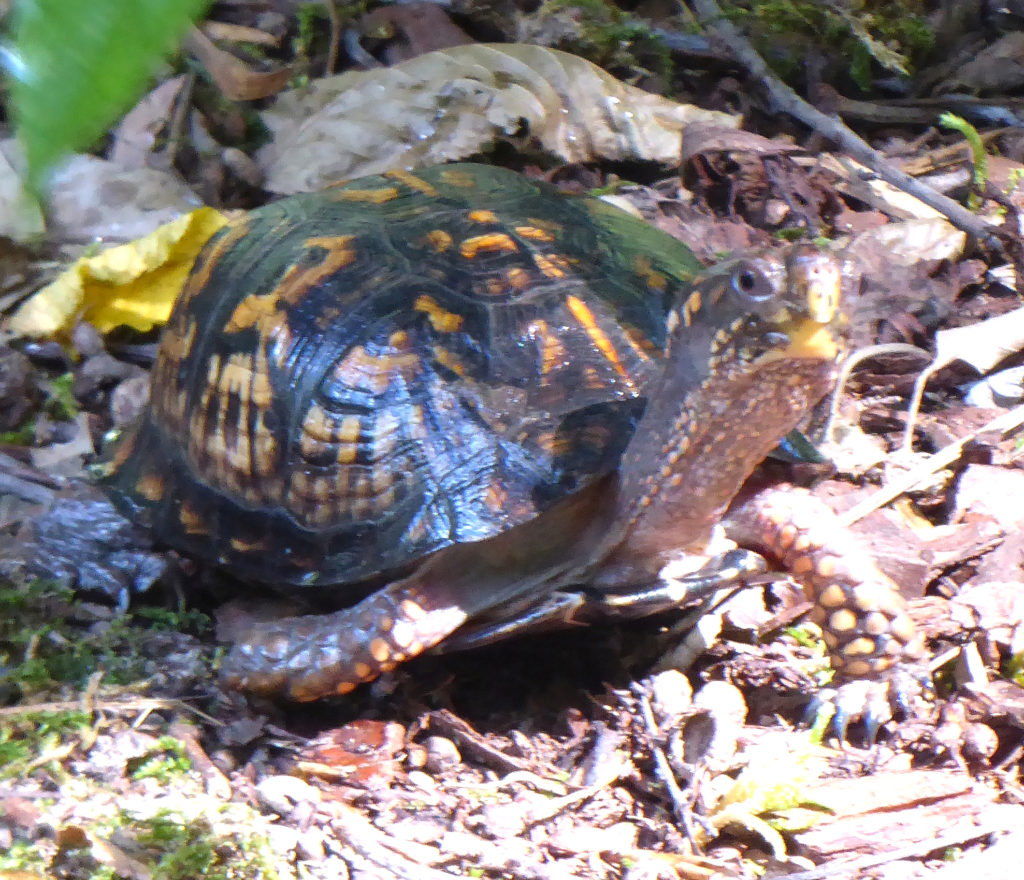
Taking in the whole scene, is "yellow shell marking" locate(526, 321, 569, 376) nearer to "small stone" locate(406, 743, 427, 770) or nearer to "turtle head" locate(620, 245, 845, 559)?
"turtle head" locate(620, 245, 845, 559)

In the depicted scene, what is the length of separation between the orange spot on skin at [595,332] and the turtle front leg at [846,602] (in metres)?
0.44

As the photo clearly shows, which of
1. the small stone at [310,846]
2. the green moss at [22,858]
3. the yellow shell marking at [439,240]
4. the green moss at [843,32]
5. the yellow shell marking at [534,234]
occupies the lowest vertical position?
the small stone at [310,846]

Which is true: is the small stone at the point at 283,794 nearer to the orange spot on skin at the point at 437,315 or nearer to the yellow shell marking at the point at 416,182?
the orange spot on skin at the point at 437,315

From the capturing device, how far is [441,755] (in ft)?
Result: 6.15

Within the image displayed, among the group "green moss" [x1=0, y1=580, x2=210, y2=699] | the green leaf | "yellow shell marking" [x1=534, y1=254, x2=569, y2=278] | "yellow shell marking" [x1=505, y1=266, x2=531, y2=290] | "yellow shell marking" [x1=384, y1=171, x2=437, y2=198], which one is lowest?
"green moss" [x1=0, y1=580, x2=210, y2=699]

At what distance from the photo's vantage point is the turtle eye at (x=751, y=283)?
151cm

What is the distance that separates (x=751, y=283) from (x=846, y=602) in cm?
77

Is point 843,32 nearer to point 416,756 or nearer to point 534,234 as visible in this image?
point 534,234

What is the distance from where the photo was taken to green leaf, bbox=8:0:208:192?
0.30 metres

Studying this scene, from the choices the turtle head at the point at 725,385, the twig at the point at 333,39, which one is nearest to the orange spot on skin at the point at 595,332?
the turtle head at the point at 725,385

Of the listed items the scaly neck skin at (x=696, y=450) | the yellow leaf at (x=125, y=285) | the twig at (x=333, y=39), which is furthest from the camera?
the twig at (x=333, y=39)

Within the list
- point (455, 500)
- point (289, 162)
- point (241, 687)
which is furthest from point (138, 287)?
point (455, 500)

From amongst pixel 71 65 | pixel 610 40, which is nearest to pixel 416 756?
pixel 71 65

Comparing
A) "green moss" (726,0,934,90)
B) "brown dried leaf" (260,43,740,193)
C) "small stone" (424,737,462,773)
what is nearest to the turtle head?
"small stone" (424,737,462,773)
